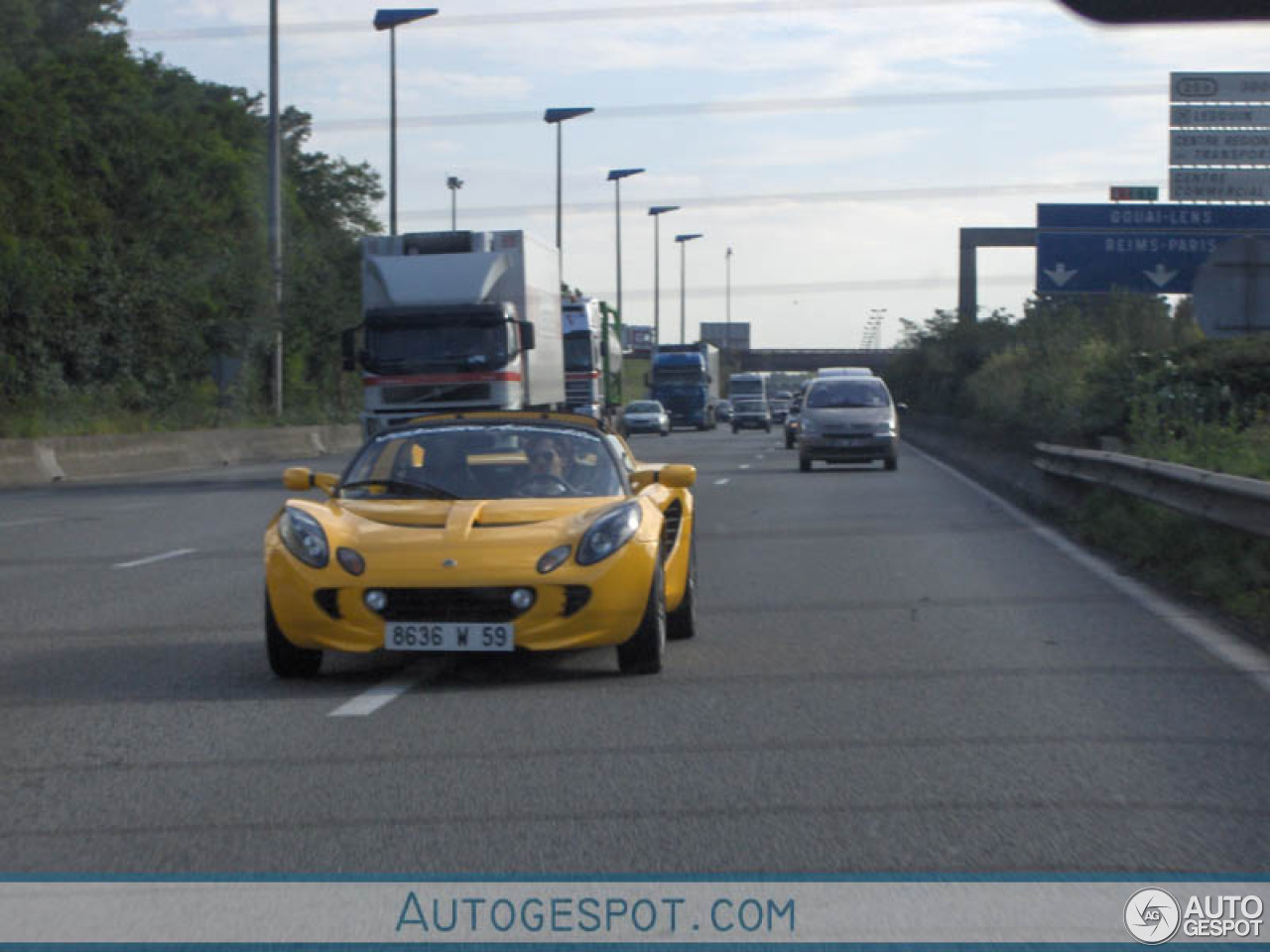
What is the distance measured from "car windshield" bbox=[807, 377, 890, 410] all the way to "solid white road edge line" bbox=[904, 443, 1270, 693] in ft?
51.1

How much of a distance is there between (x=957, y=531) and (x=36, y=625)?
10190 mm

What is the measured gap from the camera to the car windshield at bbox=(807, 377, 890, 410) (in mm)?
34625

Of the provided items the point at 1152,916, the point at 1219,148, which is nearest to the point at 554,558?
the point at 1152,916

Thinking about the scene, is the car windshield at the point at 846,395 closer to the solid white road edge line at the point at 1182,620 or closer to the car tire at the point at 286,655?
the solid white road edge line at the point at 1182,620

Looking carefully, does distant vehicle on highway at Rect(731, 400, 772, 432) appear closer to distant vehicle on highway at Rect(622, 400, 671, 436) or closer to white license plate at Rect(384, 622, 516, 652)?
distant vehicle on highway at Rect(622, 400, 671, 436)

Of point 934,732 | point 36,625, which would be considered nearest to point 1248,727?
point 934,732

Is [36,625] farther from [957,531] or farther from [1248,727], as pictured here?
[957,531]

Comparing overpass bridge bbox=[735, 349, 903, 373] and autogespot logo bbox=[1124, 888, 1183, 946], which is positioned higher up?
autogespot logo bbox=[1124, 888, 1183, 946]

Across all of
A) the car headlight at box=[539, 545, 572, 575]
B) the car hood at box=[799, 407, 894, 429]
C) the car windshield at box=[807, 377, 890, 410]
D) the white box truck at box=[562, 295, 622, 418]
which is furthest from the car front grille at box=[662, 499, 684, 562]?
the white box truck at box=[562, 295, 622, 418]

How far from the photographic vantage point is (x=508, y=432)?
1031cm

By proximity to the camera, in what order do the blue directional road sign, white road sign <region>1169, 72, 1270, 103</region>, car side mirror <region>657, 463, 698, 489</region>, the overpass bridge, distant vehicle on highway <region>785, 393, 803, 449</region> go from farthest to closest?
the overpass bridge, distant vehicle on highway <region>785, 393, 803, 449</region>, the blue directional road sign, white road sign <region>1169, 72, 1270, 103</region>, car side mirror <region>657, 463, 698, 489</region>

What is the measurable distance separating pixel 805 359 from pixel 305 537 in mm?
126998

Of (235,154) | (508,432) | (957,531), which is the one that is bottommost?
(957,531)

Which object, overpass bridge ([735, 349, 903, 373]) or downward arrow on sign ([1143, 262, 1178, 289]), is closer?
downward arrow on sign ([1143, 262, 1178, 289])
